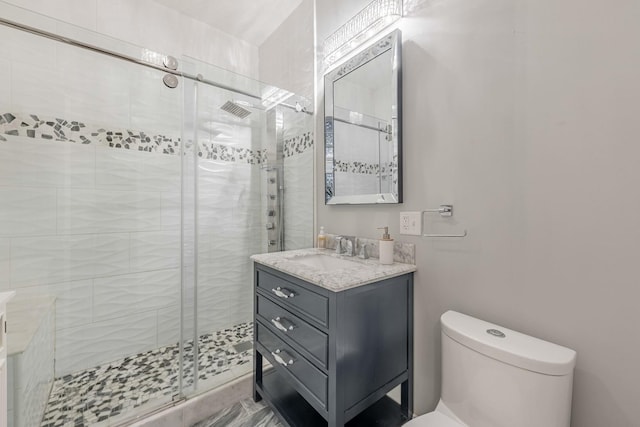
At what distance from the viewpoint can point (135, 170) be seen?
1.80 m

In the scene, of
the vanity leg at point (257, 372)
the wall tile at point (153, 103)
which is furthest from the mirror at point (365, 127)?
the wall tile at point (153, 103)

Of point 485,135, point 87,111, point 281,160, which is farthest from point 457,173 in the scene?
point 87,111

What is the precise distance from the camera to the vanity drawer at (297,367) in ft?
3.23

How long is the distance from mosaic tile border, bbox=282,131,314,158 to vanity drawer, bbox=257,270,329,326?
967 mm

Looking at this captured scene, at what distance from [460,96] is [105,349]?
98.4 inches

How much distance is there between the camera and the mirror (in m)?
1.25

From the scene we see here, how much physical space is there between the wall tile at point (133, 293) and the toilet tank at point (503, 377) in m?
1.87

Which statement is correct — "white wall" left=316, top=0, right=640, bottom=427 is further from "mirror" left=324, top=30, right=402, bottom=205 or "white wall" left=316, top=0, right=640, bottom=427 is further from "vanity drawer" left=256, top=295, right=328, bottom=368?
"vanity drawer" left=256, top=295, right=328, bottom=368

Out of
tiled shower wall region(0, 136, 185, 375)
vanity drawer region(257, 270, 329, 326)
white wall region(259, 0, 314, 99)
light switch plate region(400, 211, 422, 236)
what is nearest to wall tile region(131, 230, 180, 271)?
tiled shower wall region(0, 136, 185, 375)

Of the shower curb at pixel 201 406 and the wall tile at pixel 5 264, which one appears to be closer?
the shower curb at pixel 201 406

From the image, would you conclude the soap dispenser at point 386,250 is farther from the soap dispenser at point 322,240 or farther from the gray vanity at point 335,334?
the soap dispenser at point 322,240

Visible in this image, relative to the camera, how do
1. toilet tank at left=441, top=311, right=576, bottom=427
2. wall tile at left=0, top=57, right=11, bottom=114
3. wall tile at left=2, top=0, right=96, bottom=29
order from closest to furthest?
toilet tank at left=441, top=311, right=576, bottom=427 < wall tile at left=0, top=57, right=11, bottom=114 < wall tile at left=2, top=0, right=96, bottom=29

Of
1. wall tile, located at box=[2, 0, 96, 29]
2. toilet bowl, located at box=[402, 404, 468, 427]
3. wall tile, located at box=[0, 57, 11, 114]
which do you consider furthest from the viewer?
wall tile, located at box=[2, 0, 96, 29]

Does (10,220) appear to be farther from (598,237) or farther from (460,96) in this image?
(598,237)
